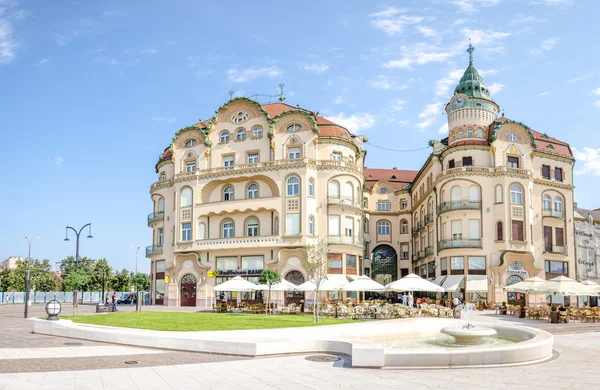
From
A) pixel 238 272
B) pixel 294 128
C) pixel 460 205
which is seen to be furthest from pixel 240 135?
pixel 460 205

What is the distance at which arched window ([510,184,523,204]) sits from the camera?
48.6 m

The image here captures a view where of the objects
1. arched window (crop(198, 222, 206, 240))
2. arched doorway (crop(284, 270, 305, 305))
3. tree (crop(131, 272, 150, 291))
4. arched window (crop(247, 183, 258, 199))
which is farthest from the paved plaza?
arched window (crop(198, 222, 206, 240))

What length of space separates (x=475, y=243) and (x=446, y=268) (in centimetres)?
349

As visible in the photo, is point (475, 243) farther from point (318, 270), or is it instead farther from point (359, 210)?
point (318, 270)

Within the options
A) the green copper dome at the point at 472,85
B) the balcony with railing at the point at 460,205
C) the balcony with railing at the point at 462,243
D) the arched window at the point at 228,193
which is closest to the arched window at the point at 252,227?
the arched window at the point at 228,193

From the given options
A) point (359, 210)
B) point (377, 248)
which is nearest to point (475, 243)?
point (359, 210)

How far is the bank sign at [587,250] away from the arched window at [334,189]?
24.2 m

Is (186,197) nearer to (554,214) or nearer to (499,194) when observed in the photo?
(499,194)

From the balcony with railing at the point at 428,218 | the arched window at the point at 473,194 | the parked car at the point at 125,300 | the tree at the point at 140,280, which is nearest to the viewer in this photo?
the tree at the point at 140,280

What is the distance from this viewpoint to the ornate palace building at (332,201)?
157 feet

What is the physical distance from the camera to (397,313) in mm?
31703

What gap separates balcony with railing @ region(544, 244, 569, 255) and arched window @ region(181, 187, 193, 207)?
32562 mm

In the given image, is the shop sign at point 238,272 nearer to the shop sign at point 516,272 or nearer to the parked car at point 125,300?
the parked car at point 125,300

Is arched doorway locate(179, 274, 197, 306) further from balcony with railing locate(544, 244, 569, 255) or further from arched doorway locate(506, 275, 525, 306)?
balcony with railing locate(544, 244, 569, 255)
